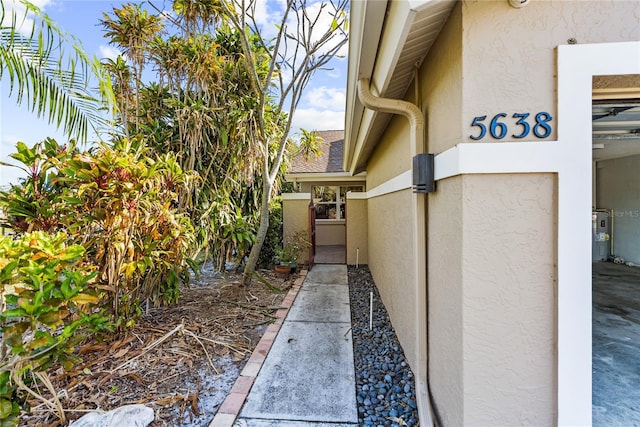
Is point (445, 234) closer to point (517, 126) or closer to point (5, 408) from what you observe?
point (517, 126)

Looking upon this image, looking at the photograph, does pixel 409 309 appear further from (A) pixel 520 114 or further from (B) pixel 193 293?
(B) pixel 193 293

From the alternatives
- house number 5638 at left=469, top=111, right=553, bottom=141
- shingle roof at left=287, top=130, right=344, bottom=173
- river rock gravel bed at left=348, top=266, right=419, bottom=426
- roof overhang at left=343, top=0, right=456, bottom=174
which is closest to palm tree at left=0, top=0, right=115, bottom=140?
roof overhang at left=343, top=0, right=456, bottom=174

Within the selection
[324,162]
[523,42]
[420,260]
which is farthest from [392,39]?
[324,162]

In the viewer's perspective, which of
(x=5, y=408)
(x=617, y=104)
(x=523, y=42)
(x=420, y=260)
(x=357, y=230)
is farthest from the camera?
(x=357, y=230)

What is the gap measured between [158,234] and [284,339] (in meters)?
2.63

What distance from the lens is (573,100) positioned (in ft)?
6.65

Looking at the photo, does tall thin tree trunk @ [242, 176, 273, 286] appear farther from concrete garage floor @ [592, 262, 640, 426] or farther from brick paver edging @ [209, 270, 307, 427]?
concrete garage floor @ [592, 262, 640, 426]

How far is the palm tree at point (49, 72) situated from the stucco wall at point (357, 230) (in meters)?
7.65

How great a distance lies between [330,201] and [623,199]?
10740mm

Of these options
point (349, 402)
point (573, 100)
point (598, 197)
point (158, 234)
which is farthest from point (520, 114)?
point (598, 197)

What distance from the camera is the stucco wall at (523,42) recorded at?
2.06 meters

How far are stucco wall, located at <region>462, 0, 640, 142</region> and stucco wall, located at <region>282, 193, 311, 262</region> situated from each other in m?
8.17

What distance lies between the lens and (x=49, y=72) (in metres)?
4.21

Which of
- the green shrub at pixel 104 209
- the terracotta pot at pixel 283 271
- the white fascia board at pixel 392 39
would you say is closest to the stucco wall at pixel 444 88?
the white fascia board at pixel 392 39
